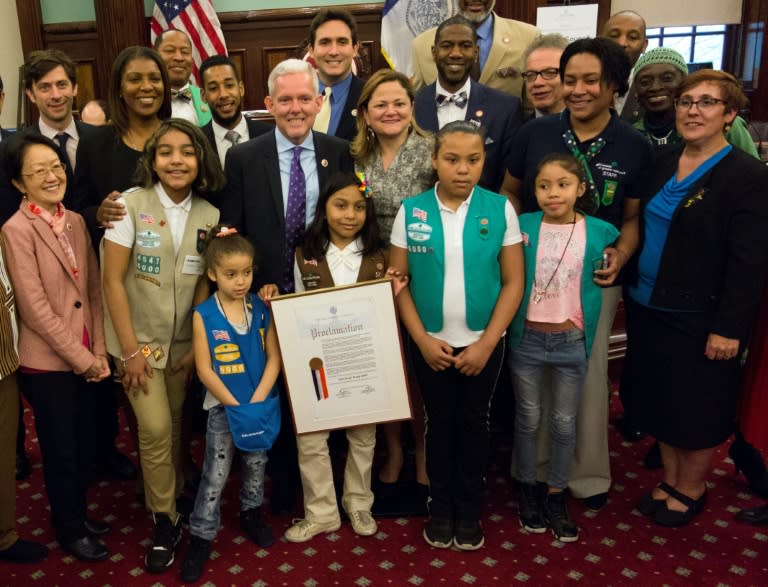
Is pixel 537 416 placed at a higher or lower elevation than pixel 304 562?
higher

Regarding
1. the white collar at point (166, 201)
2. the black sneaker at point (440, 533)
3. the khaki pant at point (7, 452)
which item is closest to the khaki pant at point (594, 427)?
the black sneaker at point (440, 533)

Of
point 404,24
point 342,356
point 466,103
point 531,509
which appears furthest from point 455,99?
point 404,24

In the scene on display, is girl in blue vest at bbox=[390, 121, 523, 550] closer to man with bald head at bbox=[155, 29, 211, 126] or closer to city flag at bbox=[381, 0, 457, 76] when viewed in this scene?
man with bald head at bbox=[155, 29, 211, 126]

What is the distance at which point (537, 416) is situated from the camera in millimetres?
2613

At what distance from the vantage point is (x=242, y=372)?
2.43 metres

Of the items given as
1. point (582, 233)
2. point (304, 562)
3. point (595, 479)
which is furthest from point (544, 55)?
point (304, 562)

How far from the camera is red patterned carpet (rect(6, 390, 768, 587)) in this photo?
238 centimetres

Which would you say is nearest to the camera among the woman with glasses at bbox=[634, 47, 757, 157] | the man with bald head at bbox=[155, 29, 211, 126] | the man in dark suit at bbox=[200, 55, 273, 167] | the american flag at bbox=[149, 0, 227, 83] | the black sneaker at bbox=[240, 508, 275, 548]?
the black sneaker at bbox=[240, 508, 275, 548]

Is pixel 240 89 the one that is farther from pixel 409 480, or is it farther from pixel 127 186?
pixel 409 480

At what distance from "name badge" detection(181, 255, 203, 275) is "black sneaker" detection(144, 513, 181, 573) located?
2.87 feet

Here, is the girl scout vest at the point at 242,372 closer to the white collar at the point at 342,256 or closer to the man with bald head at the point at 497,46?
the white collar at the point at 342,256

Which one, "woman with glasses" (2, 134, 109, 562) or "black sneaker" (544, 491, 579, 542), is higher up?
"woman with glasses" (2, 134, 109, 562)

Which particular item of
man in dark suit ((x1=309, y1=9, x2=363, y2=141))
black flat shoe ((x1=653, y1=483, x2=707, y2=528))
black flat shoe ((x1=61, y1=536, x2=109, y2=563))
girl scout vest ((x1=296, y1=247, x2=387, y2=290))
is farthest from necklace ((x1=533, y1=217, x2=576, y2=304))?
black flat shoe ((x1=61, y1=536, x2=109, y2=563))

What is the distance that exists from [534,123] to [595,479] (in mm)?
1386
